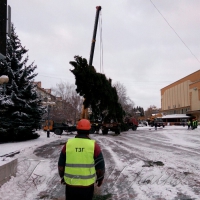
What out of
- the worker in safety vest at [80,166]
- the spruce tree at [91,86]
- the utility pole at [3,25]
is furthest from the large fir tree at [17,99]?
the worker in safety vest at [80,166]

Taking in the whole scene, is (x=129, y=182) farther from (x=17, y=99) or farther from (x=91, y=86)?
(x=17, y=99)

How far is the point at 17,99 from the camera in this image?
19719 millimetres

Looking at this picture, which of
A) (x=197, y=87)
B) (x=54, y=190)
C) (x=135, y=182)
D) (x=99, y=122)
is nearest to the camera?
(x=54, y=190)

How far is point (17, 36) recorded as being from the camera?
Answer: 2153 centimetres

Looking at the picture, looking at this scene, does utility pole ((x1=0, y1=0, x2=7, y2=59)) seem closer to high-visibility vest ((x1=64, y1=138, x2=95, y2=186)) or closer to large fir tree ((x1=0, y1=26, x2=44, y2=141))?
high-visibility vest ((x1=64, y1=138, x2=95, y2=186))

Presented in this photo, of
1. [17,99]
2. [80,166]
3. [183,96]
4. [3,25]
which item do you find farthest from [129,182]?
[183,96]

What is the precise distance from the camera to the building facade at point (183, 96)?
209 ft

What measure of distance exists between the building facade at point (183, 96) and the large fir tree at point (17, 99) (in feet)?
166

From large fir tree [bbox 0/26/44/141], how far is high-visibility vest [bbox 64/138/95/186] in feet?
55.4

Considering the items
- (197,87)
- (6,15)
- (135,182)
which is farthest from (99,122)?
(197,87)

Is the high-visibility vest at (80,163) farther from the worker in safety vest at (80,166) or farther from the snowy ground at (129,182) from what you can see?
the snowy ground at (129,182)

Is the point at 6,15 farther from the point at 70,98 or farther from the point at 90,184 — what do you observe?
the point at 70,98

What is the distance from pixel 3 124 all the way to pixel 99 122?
12791 millimetres

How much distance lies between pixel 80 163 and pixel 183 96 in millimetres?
72965
